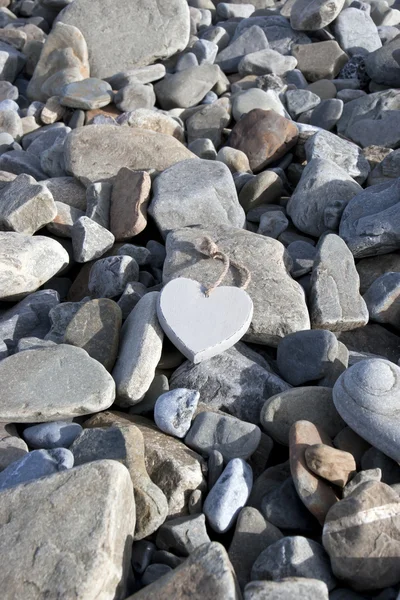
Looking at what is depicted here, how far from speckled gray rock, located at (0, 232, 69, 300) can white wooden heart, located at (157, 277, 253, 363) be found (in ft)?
2.16

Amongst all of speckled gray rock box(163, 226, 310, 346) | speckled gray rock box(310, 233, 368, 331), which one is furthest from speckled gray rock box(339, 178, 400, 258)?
speckled gray rock box(163, 226, 310, 346)

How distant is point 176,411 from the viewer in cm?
217

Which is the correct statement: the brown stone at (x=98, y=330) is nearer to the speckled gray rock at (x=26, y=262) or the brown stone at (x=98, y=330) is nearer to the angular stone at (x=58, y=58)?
the speckled gray rock at (x=26, y=262)

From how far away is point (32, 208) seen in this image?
3029mm

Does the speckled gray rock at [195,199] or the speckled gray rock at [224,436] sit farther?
the speckled gray rock at [195,199]

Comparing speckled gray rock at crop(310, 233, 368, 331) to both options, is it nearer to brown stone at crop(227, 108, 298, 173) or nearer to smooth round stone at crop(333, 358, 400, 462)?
smooth round stone at crop(333, 358, 400, 462)

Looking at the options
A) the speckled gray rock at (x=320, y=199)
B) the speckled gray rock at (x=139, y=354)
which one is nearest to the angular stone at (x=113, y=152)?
the speckled gray rock at (x=320, y=199)

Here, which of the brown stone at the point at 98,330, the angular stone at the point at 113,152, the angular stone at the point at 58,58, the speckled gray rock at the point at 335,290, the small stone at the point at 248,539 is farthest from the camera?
the angular stone at the point at 58,58

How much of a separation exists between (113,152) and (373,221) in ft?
4.74

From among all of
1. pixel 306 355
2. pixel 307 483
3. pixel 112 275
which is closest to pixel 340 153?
pixel 112 275

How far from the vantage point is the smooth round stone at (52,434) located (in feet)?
6.97

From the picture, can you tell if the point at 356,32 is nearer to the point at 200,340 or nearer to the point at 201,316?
the point at 201,316

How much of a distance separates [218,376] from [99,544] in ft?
2.82

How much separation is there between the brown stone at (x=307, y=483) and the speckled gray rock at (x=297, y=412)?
17 centimetres
